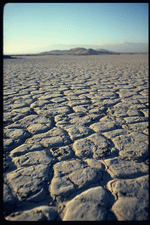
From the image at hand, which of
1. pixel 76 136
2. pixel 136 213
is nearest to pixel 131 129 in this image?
pixel 76 136

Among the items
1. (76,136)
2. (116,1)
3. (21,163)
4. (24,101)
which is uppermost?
(116,1)

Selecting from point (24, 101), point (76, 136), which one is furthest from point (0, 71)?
point (24, 101)

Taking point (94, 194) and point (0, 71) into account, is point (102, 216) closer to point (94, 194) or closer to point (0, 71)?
point (94, 194)

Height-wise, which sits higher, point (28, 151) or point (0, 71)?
Result: point (0, 71)

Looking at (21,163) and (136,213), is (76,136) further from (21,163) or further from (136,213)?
(136,213)

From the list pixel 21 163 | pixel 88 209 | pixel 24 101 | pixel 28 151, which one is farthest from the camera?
pixel 24 101
